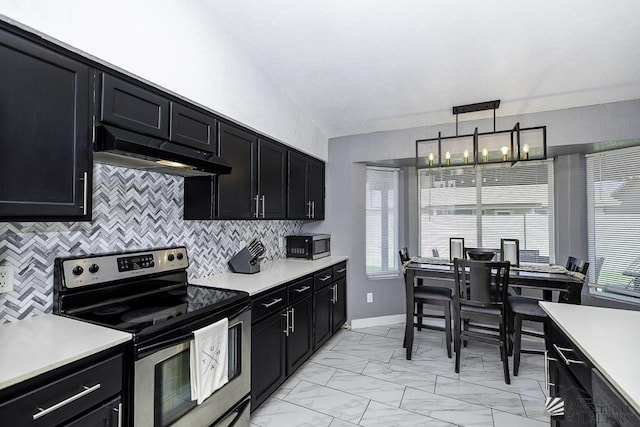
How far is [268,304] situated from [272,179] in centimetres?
124

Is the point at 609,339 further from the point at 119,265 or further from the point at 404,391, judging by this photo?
the point at 119,265

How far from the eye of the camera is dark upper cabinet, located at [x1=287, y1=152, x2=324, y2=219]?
3499 mm

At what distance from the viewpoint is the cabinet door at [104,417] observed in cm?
121

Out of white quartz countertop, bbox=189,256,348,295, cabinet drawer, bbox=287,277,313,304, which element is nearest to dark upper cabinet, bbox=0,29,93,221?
white quartz countertop, bbox=189,256,348,295

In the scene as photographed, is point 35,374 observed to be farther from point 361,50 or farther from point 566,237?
point 566,237

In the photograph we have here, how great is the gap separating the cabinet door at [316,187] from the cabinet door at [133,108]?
214 cm

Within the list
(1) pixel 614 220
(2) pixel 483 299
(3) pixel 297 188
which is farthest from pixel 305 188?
(1) pixel 614 220

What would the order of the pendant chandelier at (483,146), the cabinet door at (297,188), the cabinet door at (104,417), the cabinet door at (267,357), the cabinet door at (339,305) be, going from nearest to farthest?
the cabinet door at (104,417) < the cabinet door at (267,357) < the pendant chandelier at (483,146) < the cabinet door at (297,188) < the cabinet door at (339,305)

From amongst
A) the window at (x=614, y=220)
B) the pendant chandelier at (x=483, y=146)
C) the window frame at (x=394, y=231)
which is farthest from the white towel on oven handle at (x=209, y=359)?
the window at (x=614, y=220)

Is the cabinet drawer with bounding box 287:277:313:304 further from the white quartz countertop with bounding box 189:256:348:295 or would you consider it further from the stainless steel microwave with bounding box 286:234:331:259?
the stainless steel microwave with bounding box 286:234:331:259

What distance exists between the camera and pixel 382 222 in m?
4.59

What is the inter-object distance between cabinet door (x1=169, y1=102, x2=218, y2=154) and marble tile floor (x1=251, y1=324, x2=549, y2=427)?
2.01 metres

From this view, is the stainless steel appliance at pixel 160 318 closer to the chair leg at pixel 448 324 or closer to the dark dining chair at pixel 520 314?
the chair leg at pixel 448 324

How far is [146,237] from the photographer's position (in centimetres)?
224
